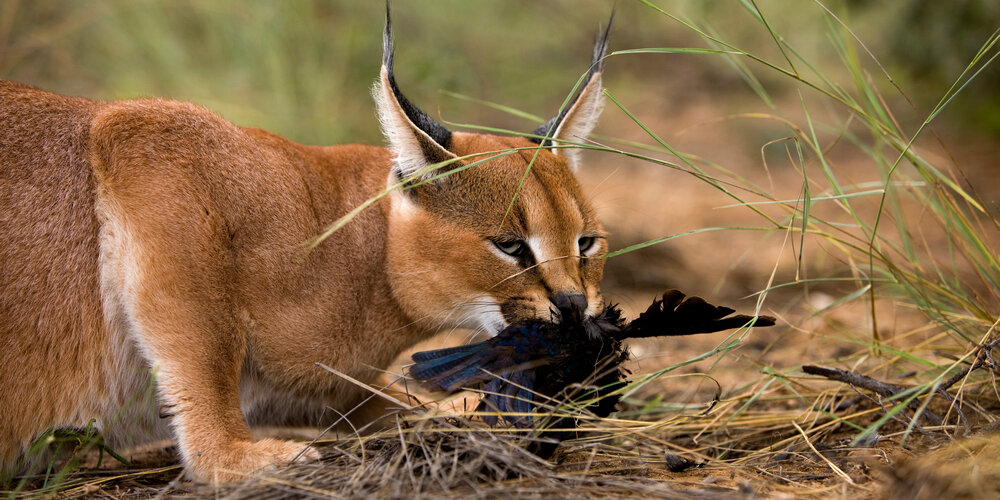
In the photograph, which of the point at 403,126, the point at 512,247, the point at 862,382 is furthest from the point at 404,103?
the point at 862,382

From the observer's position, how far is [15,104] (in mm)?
3410

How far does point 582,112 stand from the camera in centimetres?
415

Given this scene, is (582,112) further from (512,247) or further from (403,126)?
(403,126)

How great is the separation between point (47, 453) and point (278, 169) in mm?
1550

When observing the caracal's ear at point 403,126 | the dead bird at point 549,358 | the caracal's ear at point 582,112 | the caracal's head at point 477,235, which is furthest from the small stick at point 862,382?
the caracal's ear at point 403,126

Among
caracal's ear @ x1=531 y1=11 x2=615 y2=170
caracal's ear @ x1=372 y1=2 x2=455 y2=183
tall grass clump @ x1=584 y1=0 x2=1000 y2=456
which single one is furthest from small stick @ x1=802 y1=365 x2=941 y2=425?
caracal's ear @ x1=372 y1=2 x2=455 y2=183

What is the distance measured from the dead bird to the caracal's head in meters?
0.18

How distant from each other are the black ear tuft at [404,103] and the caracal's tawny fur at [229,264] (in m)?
0.02

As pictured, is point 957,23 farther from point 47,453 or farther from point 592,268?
point 47,453

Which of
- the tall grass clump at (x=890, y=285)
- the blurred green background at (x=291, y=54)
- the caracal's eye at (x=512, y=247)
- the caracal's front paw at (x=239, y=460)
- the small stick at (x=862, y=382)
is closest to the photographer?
the caracal's front paw at (x=239, y=460)

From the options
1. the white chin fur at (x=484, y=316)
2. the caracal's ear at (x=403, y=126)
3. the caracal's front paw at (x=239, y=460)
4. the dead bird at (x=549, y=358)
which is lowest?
the caracal's front paw at (x=239, y=460)

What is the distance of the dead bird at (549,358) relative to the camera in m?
3.14

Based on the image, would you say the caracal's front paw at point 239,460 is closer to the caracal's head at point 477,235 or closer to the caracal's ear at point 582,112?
the caracal's head at point 477,235

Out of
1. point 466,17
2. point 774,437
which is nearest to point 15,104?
point 774,437
